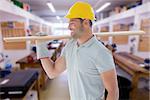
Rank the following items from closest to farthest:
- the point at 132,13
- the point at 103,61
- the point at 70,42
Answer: the point at 103,61
the point at 70,42
the point at 132,13

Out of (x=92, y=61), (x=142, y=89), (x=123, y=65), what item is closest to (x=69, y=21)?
(x=92, y=61)

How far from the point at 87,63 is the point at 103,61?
0.10 meters

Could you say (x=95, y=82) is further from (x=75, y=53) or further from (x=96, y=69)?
(x=75, y=53)

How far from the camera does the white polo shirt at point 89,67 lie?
0.90m

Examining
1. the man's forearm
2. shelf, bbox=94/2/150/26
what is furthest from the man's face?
shelf, bbox=94/2/150/26

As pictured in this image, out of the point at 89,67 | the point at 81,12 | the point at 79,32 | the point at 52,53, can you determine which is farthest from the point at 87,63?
the point at 52,53

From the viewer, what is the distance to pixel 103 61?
89cm

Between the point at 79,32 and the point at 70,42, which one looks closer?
the point at 79,32

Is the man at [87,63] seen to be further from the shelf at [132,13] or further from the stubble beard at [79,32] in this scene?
the shelf at [132,13]

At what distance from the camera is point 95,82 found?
3.13 feet

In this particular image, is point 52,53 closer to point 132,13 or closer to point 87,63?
point 87,63

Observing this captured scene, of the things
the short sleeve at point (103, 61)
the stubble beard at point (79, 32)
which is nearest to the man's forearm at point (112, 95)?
the short sleeve at point (103, 61)

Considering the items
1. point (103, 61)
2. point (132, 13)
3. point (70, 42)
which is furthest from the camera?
point (132, 13)

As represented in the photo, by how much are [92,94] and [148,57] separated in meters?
2.56
